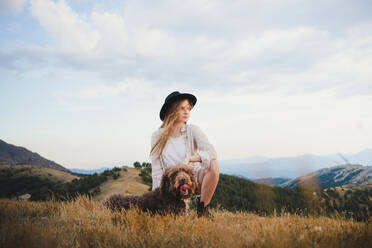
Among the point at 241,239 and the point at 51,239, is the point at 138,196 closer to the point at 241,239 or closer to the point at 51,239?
the point at 51,239

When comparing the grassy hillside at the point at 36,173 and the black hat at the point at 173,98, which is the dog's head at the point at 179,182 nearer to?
the black hat at the point at 173,98

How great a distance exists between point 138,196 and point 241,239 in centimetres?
249

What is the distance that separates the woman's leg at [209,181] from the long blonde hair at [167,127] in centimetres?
104

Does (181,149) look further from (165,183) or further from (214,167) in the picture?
(165,183)

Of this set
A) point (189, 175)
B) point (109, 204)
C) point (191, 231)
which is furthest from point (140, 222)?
point (109, 204)

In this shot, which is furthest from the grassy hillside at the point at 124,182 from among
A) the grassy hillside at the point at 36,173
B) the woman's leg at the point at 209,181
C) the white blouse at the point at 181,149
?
the woman's leg at the point at 209,181

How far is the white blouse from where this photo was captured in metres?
4.82

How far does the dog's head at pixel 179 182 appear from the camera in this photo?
3.86m

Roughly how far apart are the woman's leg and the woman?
0.06 ft

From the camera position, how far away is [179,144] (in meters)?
4.95

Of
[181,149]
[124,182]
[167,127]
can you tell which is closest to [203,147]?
[181,149]

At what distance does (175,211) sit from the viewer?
13.1 ft

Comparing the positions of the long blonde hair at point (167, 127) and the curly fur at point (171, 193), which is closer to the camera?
the curly fur at point (171, 193)

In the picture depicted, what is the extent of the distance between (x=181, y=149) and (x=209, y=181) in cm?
89
